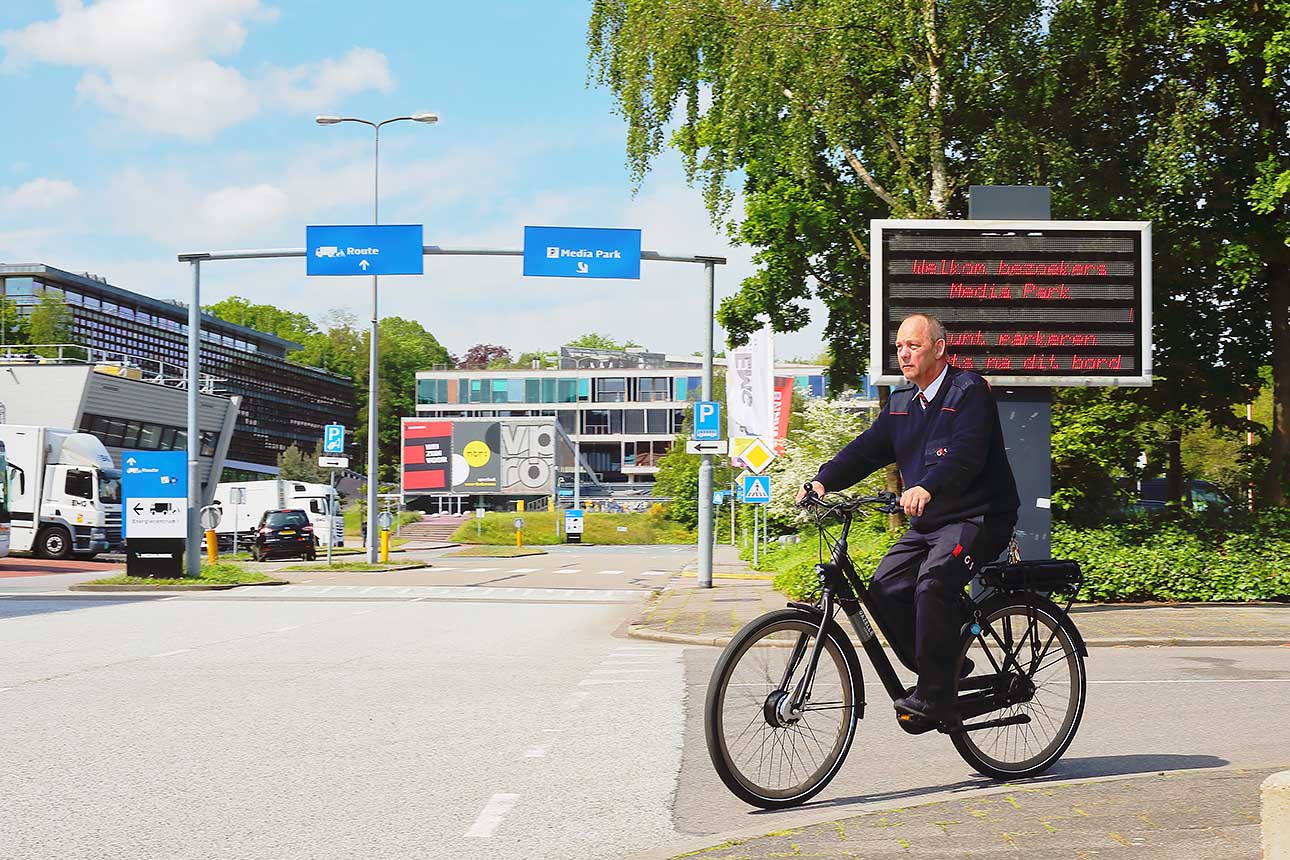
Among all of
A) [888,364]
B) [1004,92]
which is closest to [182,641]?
[888,364]

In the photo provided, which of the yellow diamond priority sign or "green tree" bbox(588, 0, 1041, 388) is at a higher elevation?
"green tree" bbox(588, 0, 1041, 388)

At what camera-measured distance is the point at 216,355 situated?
9994cm

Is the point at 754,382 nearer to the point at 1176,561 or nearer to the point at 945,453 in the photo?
the point at 1176,561

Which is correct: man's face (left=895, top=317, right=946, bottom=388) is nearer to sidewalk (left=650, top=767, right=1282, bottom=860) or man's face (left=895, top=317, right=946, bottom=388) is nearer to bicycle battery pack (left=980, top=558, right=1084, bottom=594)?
bicycle battery pack (left=980, top=558, right=1084, bottom=594)

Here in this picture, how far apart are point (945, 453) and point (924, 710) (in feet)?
3.48

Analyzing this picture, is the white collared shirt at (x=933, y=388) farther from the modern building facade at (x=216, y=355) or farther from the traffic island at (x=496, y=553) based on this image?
the modern building facade at (x=216, y=355)

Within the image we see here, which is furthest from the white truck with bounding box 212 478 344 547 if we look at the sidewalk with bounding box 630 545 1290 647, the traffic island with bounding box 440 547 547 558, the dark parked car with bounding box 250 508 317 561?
the sidewalk with bounding box 630 545 1290 647

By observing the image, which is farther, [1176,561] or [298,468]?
[298,468]

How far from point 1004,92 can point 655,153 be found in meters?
5.64

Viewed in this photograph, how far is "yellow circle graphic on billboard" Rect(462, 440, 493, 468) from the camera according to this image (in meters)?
94.6

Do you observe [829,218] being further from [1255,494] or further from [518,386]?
[518,386]

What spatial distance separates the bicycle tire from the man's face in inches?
40.4

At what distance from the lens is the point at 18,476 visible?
37094 mm

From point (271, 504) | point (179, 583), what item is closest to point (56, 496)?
point (271, 504)
